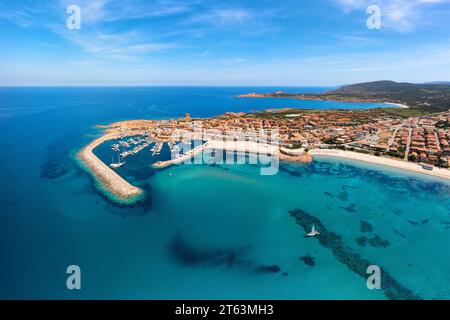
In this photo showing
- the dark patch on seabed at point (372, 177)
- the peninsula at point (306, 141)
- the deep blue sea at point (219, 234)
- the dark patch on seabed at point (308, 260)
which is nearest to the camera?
the deep blue sea at point (219, 234)

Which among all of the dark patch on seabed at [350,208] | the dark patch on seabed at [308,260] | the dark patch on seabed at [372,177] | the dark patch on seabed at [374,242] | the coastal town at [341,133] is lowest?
the dark patch on seabed at [308,260]

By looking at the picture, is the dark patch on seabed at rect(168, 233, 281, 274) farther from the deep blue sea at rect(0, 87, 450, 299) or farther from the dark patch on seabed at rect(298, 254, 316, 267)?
the dark patch on seabed at rect(298, 254, 316, 267)

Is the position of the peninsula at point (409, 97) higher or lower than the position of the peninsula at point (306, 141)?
higher

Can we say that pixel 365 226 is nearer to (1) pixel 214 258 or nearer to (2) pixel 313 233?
(2) pixel 313 233

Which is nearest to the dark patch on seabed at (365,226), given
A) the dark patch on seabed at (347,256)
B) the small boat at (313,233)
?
the dark patch on seabed at (347,256)

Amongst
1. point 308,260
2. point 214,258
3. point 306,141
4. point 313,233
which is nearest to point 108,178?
point 214,258

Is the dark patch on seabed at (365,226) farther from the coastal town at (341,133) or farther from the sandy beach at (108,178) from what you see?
the sandy beach at (108,178)
